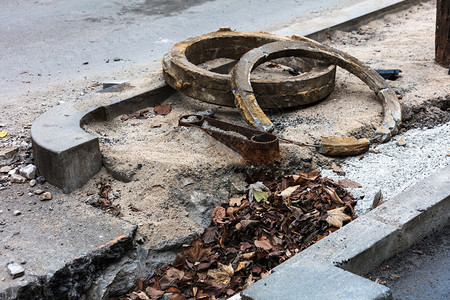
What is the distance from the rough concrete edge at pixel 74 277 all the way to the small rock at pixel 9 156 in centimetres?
138

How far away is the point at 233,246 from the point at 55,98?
2878 mm

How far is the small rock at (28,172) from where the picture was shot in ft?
12.5

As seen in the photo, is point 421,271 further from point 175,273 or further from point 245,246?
point 175,273

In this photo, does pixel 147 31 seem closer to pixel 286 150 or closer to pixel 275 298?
pixel 286 150

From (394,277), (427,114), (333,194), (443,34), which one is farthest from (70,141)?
(443,34)

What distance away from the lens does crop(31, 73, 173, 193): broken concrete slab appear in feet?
12.0

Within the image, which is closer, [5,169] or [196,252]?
[196,252]

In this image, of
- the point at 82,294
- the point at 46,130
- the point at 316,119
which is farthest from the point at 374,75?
Result: the point at 82,294

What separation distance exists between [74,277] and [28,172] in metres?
1.13

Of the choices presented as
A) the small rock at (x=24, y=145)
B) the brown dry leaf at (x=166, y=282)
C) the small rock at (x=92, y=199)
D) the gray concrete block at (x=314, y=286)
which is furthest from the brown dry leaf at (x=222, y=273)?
the small rock at (x=24, y=145)

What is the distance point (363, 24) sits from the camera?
8070 mm

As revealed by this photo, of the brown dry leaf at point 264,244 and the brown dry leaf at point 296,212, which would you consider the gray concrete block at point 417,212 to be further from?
the brown dry leaf at point 264,244

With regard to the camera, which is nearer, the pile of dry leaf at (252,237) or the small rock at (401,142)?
the pile of dry leaf at (252,237)

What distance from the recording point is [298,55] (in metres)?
5.27
